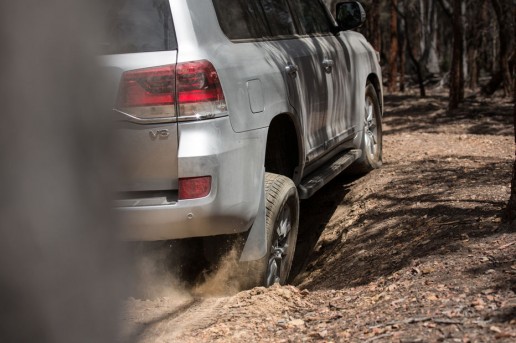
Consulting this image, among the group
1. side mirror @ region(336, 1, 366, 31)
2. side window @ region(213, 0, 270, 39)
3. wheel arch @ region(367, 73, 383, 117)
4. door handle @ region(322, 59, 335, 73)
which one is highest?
side window @ region(213, 0, 270, 39)

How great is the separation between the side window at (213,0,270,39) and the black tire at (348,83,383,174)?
265 cm

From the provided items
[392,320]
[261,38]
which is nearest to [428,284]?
[392,320]

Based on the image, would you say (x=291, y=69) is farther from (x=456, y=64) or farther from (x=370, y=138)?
(x=456, y=64)

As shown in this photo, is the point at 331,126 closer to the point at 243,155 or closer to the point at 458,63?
the point at 243,155

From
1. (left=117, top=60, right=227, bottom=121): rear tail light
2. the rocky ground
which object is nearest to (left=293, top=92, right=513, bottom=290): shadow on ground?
the rocky ground

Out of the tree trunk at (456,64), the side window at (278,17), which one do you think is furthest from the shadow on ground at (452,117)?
the side window at (278,17)

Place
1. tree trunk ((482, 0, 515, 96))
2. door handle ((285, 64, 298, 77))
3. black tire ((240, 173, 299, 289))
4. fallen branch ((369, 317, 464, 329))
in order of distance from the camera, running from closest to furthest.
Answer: fallen branch ((369, 317, 464, 329))
black tire ((240, 173, 299, 289))
door handle ((285, 64, 298, 77))
tree trunk ((482, 0, 515, 96))

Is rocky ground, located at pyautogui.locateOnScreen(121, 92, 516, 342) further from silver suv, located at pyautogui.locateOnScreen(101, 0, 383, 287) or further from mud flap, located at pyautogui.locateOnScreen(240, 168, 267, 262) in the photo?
→ silver suv, located at pyautogui.locateOnScreen(101, 0, 383, 287)

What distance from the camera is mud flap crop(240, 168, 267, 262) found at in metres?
5.28

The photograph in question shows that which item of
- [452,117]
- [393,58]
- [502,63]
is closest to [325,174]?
[452,117]

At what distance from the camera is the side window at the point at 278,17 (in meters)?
6.23

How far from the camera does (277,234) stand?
5.65m

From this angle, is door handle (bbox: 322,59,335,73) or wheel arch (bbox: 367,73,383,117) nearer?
door handle (bbox: 322,59,335,73)

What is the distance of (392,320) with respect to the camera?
438 cm
